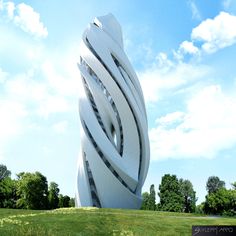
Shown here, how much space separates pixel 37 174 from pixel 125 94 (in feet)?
96.1

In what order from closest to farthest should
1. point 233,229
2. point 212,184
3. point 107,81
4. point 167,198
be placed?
point 233,229 < point 107,81 < point 167,198 < point 212,184

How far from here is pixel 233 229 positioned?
1433 cm

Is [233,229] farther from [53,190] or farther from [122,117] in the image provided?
[53,190]

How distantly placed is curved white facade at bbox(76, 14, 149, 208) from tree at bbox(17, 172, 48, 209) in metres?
24.0

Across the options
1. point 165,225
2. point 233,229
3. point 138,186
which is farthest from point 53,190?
point 233,229

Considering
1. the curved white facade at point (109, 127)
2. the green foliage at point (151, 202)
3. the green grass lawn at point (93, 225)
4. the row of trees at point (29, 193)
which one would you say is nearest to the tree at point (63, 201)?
the row of trees at point (29, 193)

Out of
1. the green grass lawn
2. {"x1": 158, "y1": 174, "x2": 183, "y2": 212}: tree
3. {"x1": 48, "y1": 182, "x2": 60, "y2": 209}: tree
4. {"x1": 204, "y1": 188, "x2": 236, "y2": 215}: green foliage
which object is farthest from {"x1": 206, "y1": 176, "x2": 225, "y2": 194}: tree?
the green grass lawn

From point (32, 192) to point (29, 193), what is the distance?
0.50 metres

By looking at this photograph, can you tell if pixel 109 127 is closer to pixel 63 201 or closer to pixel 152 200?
pixel 63 201

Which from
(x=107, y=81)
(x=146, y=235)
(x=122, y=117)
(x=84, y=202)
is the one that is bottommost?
(x=146, y=235)

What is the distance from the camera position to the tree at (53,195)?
2827 inches

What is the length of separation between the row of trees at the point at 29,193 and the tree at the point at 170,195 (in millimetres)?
18882

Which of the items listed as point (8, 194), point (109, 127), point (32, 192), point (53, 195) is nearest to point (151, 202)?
point (53, 195)

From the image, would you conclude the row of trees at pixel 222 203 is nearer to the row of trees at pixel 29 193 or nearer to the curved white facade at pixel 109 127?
the row of trees at pixel 29 193
